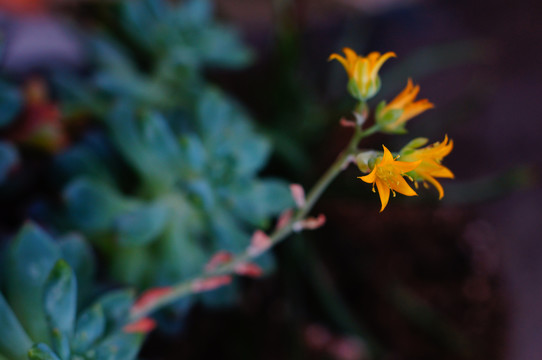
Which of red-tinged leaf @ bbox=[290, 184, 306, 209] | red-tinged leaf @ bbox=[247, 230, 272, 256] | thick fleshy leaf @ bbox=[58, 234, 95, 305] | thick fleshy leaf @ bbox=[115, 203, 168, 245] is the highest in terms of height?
thick fleshy leaf @ bbox=[115, 203, 168, 245]

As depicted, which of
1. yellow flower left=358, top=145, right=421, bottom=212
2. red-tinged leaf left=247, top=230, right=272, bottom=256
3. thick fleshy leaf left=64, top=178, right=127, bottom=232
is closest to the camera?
yellow flower left=358, top=145, right=421, bottom=212

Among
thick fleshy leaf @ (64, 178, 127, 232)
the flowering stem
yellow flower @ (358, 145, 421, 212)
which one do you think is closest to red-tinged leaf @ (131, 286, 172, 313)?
the flowering stem

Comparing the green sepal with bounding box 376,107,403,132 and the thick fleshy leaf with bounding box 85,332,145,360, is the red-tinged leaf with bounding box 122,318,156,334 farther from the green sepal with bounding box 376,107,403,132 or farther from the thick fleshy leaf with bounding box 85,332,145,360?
the green sepal with bounding box 376,107,403,132

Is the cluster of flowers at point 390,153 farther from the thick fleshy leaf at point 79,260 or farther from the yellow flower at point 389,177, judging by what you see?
the thick fleshy leaf at point 79,260

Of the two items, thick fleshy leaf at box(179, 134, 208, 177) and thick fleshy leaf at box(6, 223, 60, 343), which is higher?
thick fleshy leaf at box(179, 134, 208, 177)

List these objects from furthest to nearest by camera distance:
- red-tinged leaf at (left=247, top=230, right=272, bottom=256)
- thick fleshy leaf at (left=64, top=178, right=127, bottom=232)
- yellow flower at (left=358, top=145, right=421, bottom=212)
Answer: thick fleshy leaf at (left=64, top=178, right=127, bottom=232) < red-tinged leaf at (left=247, top=230, right=272, bottom=256) < yellow flower at (left=358, top=145, right=421, bottom=212)

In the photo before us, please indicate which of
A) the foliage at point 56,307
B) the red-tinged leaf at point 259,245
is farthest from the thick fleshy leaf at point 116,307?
the red-tinged leaf at point 259,245

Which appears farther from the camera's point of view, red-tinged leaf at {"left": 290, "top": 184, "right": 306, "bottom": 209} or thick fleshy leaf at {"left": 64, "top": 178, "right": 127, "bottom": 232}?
thick fleshy leaf at {"left": 64, "top": 178, "right": 127, "bottom": 232}
